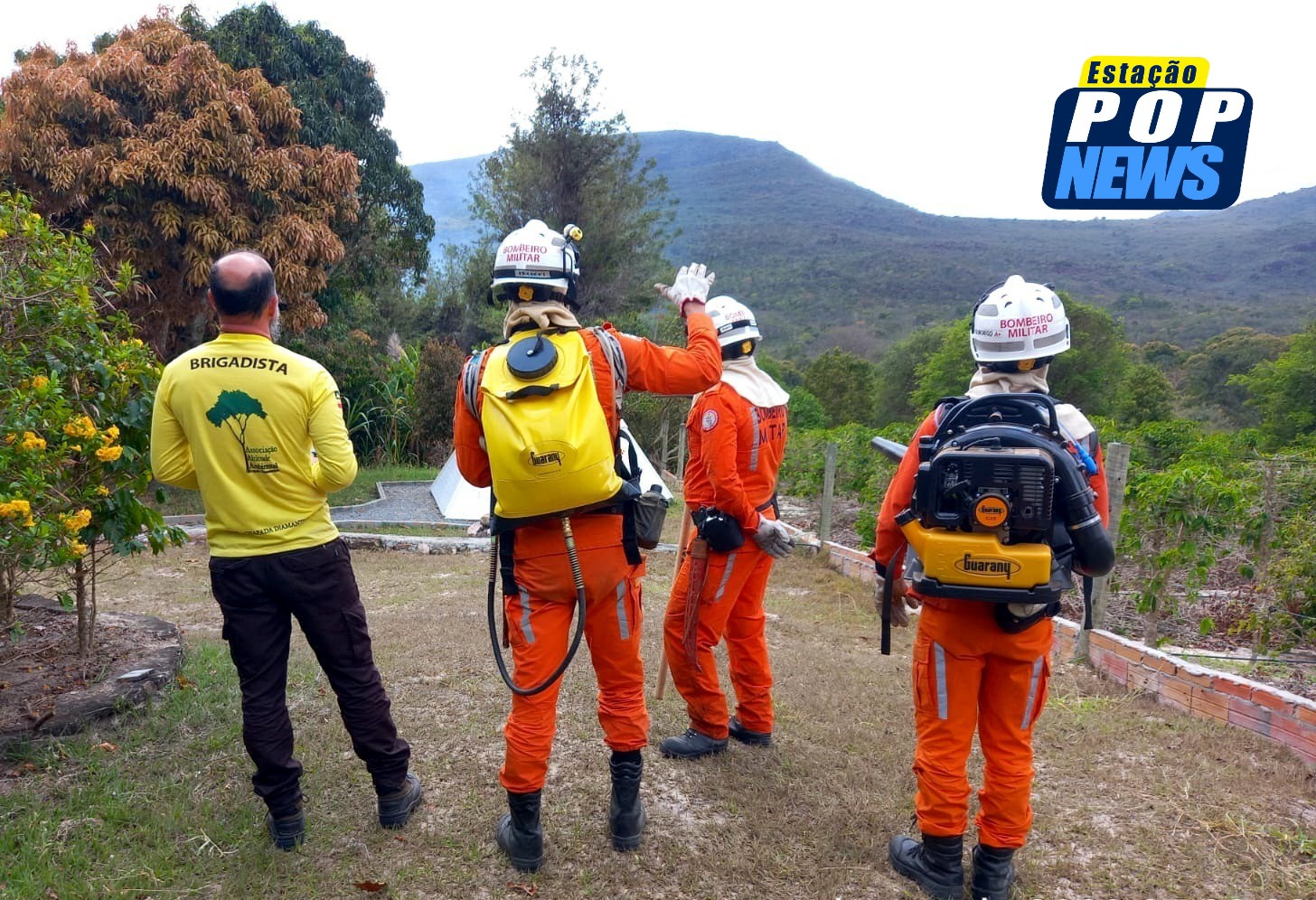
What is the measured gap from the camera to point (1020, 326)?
2863 millimetres

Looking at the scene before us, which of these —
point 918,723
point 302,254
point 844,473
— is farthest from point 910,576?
point 302,254

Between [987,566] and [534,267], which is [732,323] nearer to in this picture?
[534,267]

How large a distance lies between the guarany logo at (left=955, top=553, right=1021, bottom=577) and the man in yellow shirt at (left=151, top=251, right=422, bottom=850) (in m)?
2.00

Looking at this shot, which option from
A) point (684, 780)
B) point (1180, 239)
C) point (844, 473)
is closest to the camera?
point (684, 780)

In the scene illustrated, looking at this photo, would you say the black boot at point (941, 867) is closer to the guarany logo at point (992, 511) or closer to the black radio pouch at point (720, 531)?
the guarany logo at point (992, 511)

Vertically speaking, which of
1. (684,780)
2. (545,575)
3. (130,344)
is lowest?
(684,780)

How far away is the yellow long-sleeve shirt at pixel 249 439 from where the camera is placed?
2793 mm

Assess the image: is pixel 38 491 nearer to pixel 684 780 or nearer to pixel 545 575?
A: pixel 545 575

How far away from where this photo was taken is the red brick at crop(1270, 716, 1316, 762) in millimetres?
3838

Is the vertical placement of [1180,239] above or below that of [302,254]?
above

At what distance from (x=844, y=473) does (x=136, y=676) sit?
8749mm

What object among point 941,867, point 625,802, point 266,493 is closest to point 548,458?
point 266,493

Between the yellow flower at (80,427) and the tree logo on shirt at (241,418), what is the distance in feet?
2.97

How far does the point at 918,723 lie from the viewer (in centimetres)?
289
